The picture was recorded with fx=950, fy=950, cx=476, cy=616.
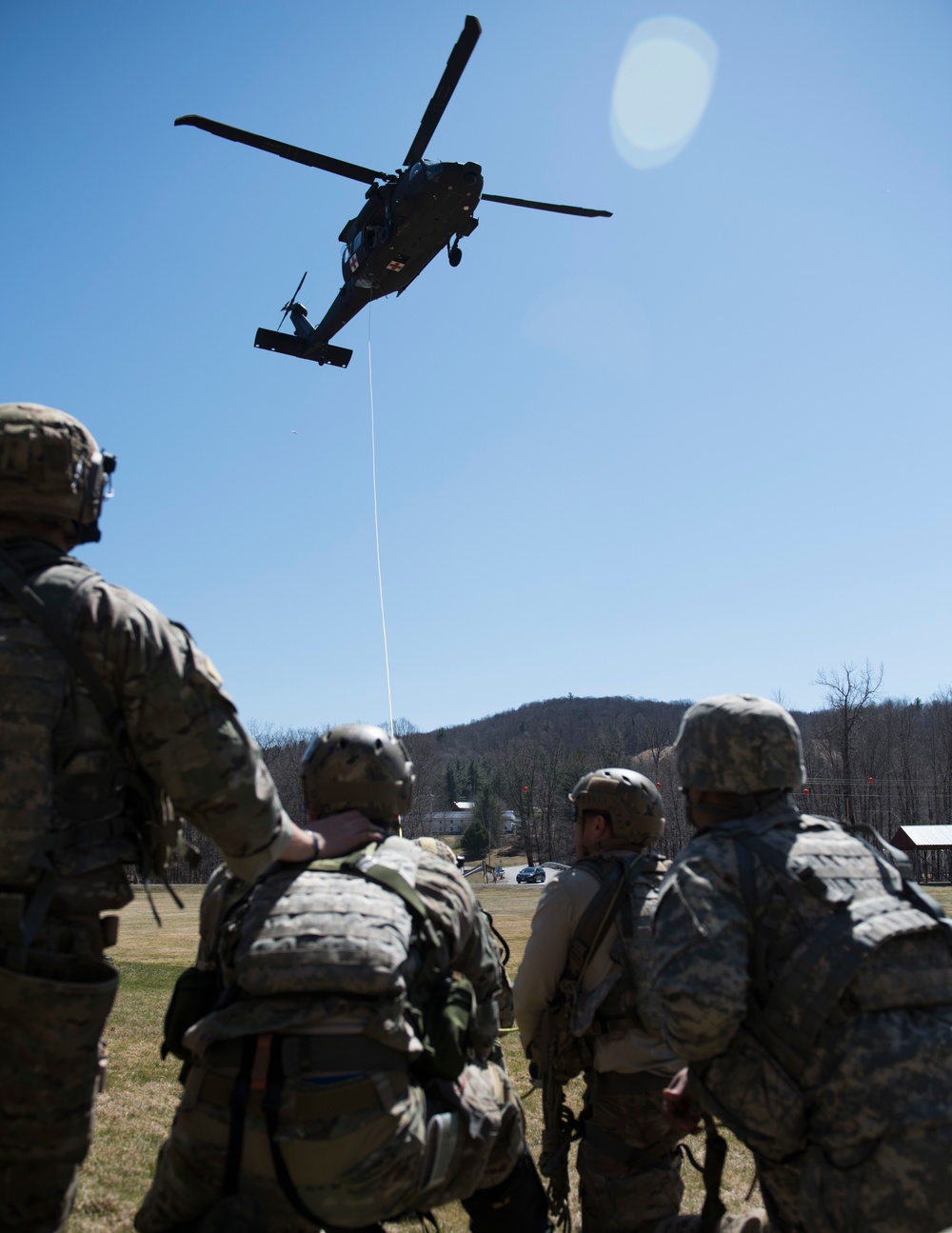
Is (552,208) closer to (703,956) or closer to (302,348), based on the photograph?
(302,348)

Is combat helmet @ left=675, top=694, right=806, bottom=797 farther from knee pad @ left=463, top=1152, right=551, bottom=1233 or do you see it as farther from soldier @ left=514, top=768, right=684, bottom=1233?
knee pad @ left=463, top=1152, right=551, bottom=1233

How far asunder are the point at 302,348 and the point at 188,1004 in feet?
70.0

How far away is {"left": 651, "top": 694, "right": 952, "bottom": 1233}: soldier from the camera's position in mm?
2576

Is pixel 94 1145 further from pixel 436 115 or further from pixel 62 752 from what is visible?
pixel 436 115

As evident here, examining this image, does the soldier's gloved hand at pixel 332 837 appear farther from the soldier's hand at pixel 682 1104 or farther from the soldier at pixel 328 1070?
the soldier's hand at pixel 682 1104

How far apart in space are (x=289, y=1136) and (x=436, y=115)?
56.5 ft

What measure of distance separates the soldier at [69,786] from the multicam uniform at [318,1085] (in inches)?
12.3

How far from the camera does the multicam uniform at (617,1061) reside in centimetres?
401

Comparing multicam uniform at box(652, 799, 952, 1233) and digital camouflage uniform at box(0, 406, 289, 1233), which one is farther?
digital camouflage uniform at box(0, 406, 289, 1233)

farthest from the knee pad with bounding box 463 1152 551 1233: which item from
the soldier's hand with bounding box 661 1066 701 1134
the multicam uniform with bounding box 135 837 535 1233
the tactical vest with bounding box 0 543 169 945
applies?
the tactical vest with bounding box 0 543 169 945

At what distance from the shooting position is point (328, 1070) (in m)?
2.62

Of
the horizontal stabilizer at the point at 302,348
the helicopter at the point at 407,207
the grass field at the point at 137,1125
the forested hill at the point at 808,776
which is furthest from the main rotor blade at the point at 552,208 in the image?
the forested hill at the point at 808,776

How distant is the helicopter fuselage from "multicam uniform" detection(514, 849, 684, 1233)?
49.0 ft

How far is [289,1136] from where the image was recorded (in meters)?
2.54
